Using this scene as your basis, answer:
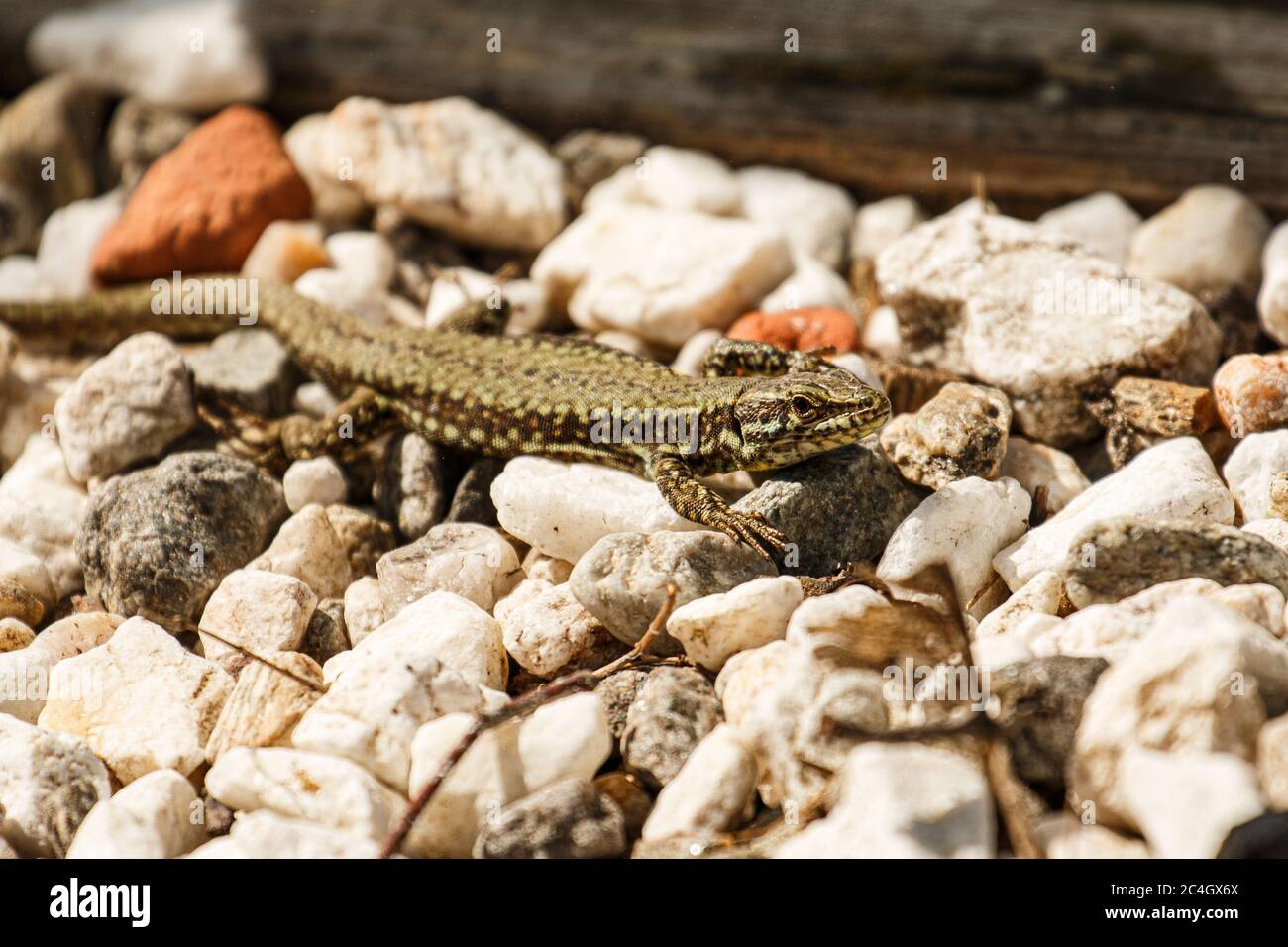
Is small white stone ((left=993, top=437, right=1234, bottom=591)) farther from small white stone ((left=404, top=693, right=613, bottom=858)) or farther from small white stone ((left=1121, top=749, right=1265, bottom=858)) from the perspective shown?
small white stone ((left=404, top=693, right=613, bottom=858))

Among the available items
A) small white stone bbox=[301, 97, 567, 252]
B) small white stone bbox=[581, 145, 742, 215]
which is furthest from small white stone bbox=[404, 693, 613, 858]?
small white stone bbox=[301, 97, 567, 252]

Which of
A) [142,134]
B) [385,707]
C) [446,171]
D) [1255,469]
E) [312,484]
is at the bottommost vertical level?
[385,707]

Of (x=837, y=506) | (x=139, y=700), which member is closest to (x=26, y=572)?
(x=139, y=700)

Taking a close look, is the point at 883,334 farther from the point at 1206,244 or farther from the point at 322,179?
the point at 322,179

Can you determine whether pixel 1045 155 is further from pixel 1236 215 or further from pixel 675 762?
pixel 675 762

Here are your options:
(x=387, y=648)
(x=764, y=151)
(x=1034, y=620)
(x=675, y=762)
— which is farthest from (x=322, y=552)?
(x=764, y=151)
